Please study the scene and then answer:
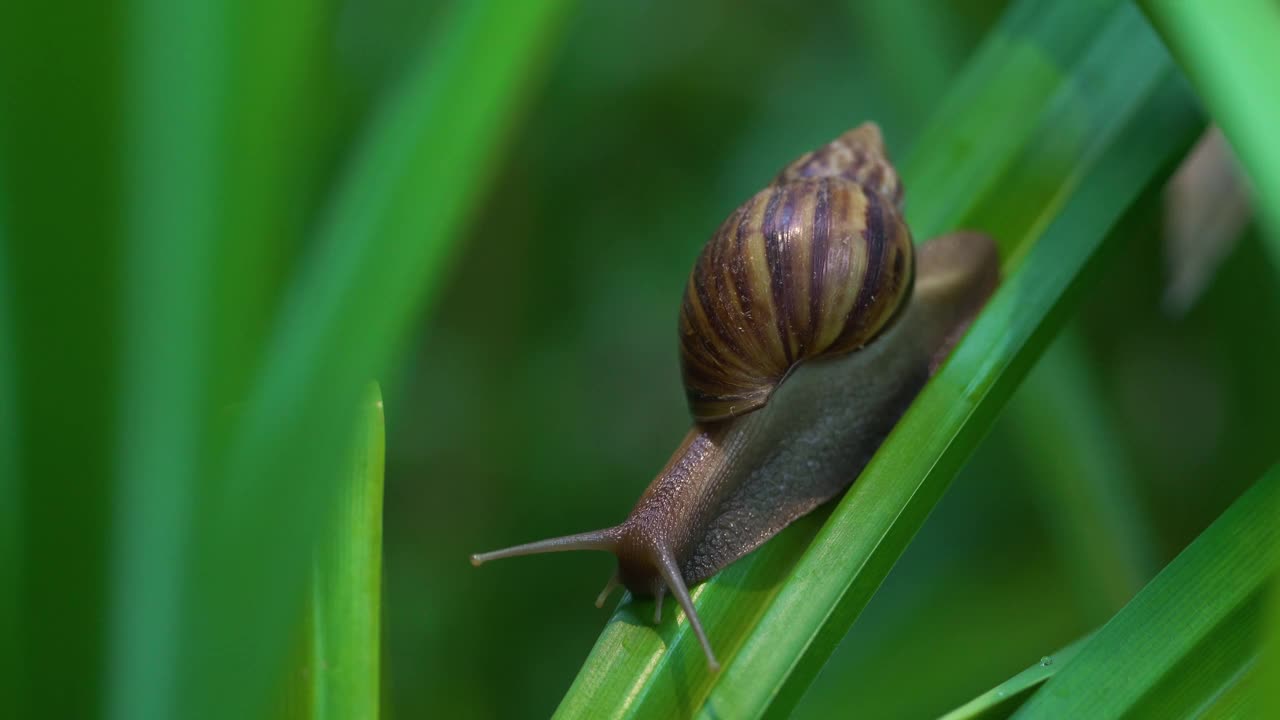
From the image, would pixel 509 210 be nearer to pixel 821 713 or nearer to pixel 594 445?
pixel 594 445

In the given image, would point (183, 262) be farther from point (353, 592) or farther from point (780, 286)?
point (780, 286)

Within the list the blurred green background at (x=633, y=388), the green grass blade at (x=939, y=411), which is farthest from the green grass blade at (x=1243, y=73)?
the blurred green background at (x=633, y=388)

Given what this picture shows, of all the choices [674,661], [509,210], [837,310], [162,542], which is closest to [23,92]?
[162,542]

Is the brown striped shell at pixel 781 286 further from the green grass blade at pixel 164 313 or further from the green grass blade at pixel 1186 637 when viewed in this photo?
the green grass blade at pixel 164 313

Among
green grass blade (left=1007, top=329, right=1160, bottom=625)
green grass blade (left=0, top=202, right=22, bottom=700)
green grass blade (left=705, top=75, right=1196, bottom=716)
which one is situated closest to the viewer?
green grass blade (left=0, top=202, right=22, bottom=700)

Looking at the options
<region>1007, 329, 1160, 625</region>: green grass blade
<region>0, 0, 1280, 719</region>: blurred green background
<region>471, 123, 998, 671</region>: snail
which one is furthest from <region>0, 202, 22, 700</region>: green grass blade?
<region>1007, 329, 1160, 625</region>: green grass blade

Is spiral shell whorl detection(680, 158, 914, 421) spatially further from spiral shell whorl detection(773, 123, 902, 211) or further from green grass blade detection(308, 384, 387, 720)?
green grass blade detection(308, 384, 387, 720)
